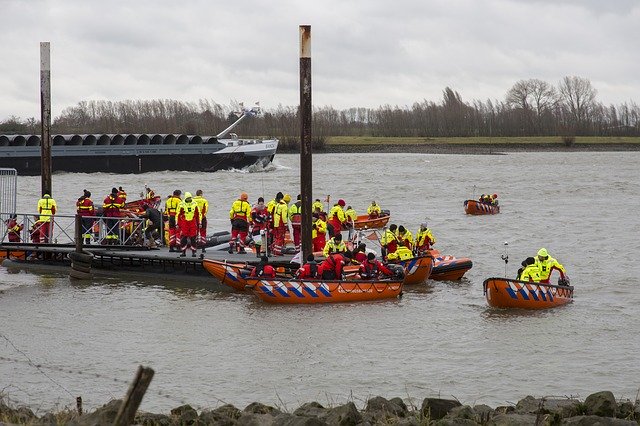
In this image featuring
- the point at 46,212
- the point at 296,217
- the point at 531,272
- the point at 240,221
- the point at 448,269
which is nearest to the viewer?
the point at 531,272

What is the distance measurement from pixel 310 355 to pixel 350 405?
6.78 meters

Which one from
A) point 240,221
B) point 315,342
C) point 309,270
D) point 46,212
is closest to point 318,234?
point 240,221

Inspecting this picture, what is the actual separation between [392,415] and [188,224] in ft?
45.0

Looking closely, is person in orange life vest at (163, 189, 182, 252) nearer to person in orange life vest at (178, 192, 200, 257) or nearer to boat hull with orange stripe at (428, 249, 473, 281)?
person in orange life vest at (178, 192, 200, 257)

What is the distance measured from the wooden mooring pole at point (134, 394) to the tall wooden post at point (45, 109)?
2199 centimetres

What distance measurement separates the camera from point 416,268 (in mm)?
25141

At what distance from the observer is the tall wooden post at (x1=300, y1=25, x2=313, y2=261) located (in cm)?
2322

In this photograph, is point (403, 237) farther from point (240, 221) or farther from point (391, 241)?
point (240, 221)

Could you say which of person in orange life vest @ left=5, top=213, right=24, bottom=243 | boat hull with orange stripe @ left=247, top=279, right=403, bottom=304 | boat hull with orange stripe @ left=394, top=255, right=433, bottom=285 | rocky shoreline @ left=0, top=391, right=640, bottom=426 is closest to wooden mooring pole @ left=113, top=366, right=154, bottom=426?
rocky shoreline @ left=0, top=391, right=640, bottom=426

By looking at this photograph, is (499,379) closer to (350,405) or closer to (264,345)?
(264,345)

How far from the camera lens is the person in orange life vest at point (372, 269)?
2275cm

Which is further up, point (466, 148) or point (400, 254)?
point (466, 148)

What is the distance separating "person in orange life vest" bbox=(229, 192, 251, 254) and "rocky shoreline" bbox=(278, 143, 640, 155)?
95.0m

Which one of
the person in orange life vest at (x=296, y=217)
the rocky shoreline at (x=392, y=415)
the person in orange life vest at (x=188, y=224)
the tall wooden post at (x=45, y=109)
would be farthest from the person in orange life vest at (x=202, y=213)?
the rocky shoreline at (x=392, y=415)
